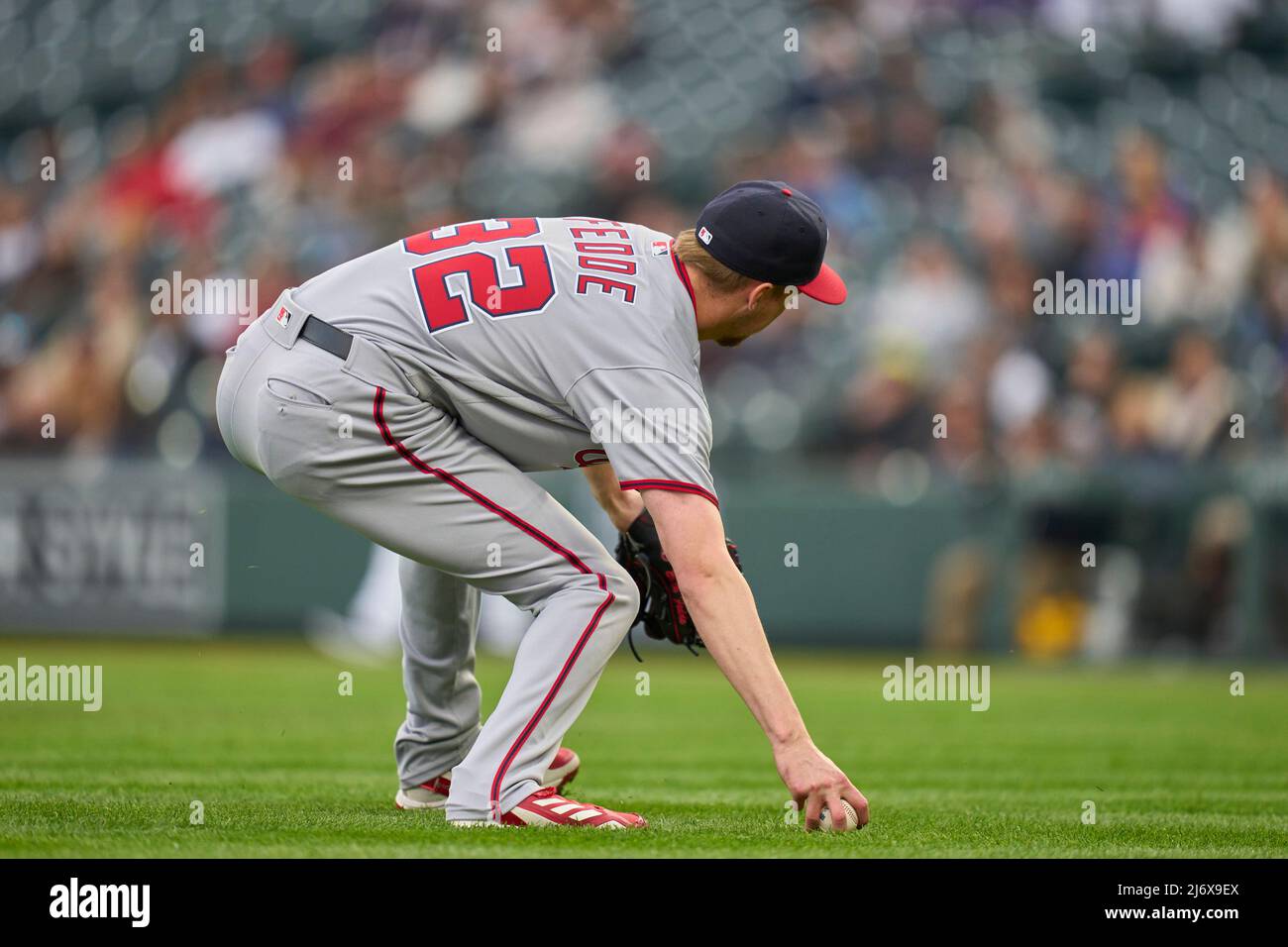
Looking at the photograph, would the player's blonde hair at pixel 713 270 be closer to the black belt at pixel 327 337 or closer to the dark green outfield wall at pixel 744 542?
the black belt at pixel 327 337

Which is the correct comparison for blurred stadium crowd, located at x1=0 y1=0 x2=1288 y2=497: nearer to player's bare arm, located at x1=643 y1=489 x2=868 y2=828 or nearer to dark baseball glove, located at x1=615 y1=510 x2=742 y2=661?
dark baseball glove, located at x1=615 y1=510 x2=742 y2=661

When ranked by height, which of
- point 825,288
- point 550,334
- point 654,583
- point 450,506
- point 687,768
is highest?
point 825,288

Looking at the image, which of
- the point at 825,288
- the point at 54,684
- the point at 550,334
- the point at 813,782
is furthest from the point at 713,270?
the point at 54,684

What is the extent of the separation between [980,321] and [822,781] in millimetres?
10720

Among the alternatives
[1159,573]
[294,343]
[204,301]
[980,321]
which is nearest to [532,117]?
[204,301]

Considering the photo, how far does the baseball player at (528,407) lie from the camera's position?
14.9ft

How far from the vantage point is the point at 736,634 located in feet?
14.7

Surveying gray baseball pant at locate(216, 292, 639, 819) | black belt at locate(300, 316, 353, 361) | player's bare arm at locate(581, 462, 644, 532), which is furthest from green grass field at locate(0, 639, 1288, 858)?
black belt at locate(300, 316, 353, 361)

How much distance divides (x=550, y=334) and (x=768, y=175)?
40.0ft

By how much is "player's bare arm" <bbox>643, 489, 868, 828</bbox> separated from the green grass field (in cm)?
18

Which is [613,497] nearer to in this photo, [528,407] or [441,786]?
[528,407]

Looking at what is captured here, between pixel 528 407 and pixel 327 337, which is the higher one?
pixel 327 337
